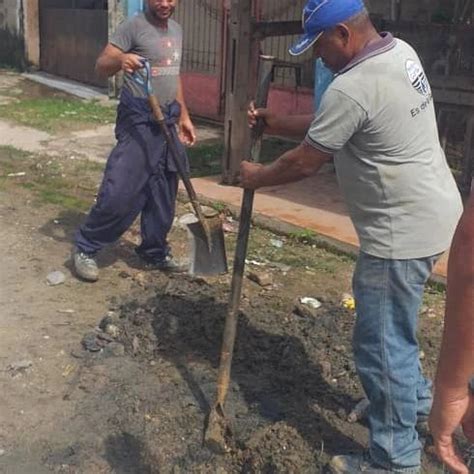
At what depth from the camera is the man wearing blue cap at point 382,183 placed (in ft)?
10.1

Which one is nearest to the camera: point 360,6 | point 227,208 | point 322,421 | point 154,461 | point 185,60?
point 360,6

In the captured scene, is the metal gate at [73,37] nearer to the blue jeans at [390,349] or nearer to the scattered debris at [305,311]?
the scattered debris at [305,311]

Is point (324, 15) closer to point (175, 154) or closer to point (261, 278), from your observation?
point (175, 154)

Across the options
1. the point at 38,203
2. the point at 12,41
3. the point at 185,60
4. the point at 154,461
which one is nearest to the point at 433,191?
the point at 154,461

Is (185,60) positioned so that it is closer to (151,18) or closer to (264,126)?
(151,18)

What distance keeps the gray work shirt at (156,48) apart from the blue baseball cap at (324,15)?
7.57 feet

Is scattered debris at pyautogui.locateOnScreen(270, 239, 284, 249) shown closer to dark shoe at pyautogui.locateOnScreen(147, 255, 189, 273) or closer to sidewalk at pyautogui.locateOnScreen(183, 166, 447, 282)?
sidewalk at pyautogui.locateOnScreen(183, 166, 447, 282)

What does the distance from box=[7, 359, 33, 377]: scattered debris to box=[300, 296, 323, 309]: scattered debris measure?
1649mm

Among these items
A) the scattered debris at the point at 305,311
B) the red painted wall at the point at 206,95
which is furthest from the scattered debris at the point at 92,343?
the red painted wall at the point at 206,95

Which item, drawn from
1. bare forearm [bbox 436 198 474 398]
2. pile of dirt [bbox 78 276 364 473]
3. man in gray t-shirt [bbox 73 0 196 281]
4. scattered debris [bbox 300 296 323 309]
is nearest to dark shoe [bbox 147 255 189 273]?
man in gray t-shirt [bbox 73 0 196 281]

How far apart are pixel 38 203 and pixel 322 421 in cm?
428

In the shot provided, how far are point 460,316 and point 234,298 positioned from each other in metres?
1.87

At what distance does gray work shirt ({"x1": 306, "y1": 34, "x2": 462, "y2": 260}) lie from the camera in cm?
306

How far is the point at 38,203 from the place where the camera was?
7402 mm
